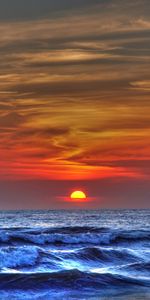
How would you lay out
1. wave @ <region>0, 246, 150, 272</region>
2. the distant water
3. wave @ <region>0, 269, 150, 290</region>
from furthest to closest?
wave @ <region>0, 246, 150, 272</region> → wave @ <region>0, 269, 150, 290</region> → the distant water

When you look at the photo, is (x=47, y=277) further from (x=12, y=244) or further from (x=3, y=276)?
(x=12, y=244)

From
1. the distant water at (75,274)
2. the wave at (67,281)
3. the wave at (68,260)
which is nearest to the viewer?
the distant water at (75,274)

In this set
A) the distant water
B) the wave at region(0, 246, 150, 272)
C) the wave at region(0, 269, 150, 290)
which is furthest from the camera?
the wave at region(0, 246, 150, 272)

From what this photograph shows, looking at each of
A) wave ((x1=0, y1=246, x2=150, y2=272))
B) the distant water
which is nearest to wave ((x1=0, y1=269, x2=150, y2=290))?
the distant water

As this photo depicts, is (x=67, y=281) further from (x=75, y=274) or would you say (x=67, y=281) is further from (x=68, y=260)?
(x=68, y=260)

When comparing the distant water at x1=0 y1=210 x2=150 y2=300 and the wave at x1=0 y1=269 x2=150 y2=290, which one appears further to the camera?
the wave at x1=0 y1=269 x2=150 y2=290

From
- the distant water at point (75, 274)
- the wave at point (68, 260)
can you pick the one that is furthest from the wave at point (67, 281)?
the wave at point (68, 260)

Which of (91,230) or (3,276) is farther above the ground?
(91,230)

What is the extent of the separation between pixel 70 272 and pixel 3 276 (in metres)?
2.75

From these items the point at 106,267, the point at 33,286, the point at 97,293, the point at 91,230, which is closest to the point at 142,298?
the point at 97,293

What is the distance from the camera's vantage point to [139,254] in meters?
31.7

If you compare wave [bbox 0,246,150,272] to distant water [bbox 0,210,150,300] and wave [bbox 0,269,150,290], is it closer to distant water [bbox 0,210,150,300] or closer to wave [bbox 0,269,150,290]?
distant water [bbox 0,210,150,300]

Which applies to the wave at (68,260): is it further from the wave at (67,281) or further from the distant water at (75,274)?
the wave at (67,281)

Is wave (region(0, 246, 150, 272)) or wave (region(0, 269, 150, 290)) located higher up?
wave (region(0, 246, 150, 272))
